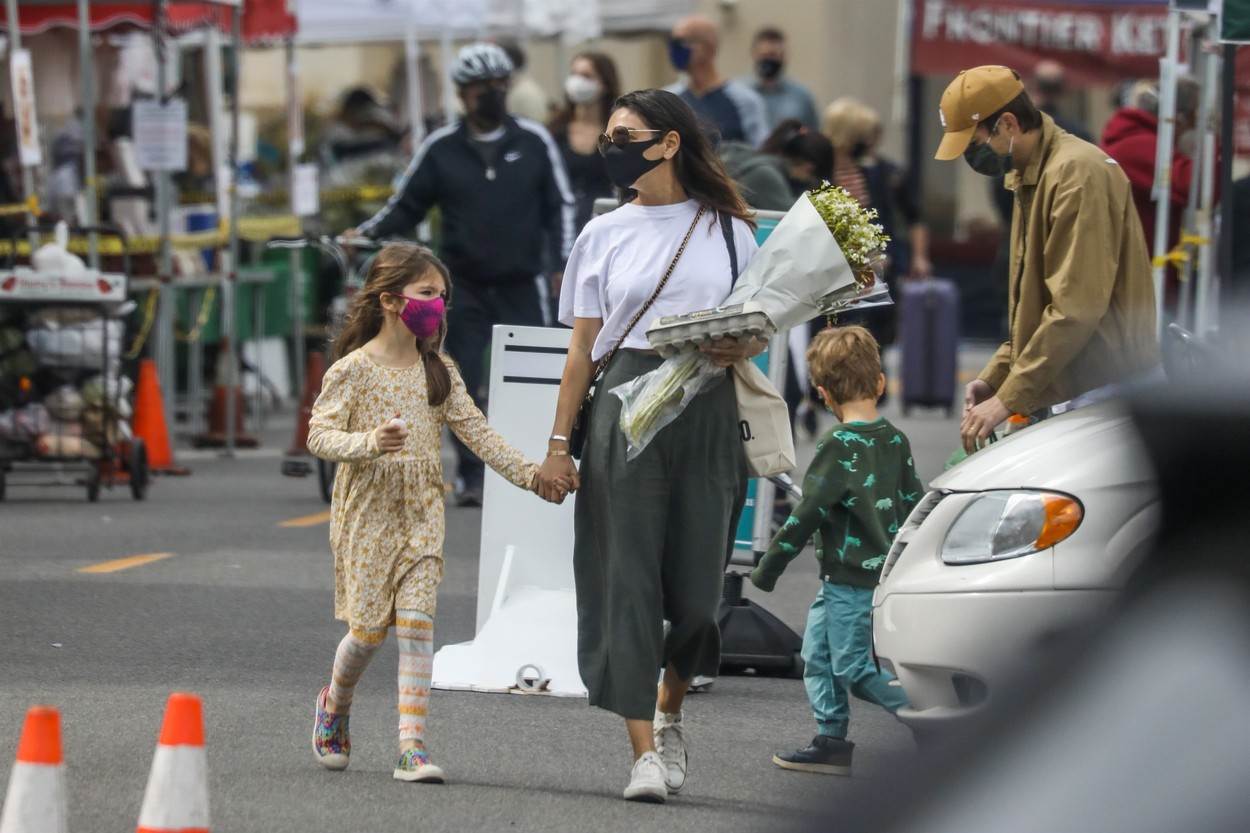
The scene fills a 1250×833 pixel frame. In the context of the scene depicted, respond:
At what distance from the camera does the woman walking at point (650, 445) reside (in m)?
5.73

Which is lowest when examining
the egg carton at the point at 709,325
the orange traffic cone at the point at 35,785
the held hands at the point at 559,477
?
the orange traffic cone at the point at 35,785

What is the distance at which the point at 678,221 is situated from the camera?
5.83m

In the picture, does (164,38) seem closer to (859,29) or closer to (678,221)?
(678,221)

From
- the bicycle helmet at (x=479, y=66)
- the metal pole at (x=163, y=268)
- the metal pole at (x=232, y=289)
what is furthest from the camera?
the metal pole at (x=232, y=289)

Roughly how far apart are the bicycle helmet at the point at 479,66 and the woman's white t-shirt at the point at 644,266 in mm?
5388

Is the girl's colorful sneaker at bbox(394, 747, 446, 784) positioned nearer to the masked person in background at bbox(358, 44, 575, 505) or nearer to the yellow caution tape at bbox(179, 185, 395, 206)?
the masked person in background at bbox(358, 44, 575, 505)

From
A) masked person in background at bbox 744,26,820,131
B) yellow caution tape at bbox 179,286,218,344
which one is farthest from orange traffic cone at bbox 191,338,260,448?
masked person in background at bbox 744,26,820,131

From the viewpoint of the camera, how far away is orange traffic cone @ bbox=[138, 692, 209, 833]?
4.51 m

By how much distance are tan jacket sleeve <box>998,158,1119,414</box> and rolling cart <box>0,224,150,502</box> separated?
22.6ft

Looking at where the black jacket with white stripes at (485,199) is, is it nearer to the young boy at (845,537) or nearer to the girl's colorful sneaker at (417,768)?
the young boy at (845,537)

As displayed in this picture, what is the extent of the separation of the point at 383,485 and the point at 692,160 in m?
1.12

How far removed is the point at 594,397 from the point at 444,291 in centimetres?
56

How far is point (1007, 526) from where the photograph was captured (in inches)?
215

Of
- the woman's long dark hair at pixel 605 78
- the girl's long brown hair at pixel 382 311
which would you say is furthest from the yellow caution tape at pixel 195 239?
the girl's long brown hair at pixel 382 311
